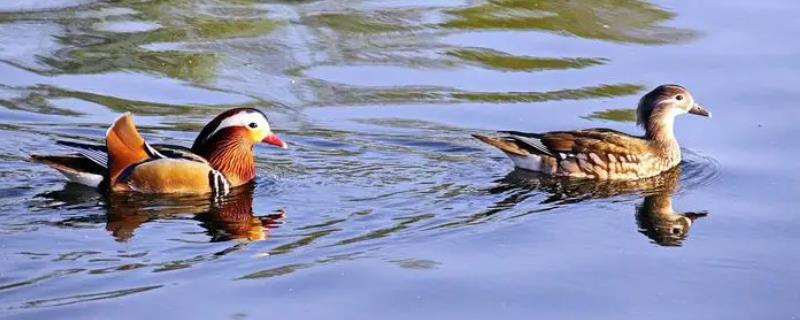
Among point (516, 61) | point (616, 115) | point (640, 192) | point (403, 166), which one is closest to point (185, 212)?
point (403, 166)

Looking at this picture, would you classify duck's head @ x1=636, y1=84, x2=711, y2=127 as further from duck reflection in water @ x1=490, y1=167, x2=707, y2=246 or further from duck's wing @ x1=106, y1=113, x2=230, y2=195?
duck's wing @ x1=106, y1=113, x2=230, y2=195

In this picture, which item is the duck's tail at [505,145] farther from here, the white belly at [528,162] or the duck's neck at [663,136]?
the duck's neck at [663,136]

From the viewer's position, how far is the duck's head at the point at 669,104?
43.5 feet

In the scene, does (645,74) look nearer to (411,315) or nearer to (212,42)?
(212,42)

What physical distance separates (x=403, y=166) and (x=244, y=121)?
3.76ft

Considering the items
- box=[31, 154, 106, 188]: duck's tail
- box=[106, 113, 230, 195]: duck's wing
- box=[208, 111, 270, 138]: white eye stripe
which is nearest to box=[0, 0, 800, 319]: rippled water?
box=[31, 154, 106, 188]: duck's tail

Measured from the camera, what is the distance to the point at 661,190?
12.5m

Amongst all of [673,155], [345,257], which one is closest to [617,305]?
[345,257]

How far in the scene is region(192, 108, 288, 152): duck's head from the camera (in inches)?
498

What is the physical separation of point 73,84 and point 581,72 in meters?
4.10

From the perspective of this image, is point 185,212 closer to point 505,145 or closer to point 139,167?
point 139,167

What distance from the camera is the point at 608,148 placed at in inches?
505

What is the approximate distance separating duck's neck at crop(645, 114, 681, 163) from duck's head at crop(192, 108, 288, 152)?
2.68 meters

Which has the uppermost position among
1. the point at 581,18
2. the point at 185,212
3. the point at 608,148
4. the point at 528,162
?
the point at 581,18
